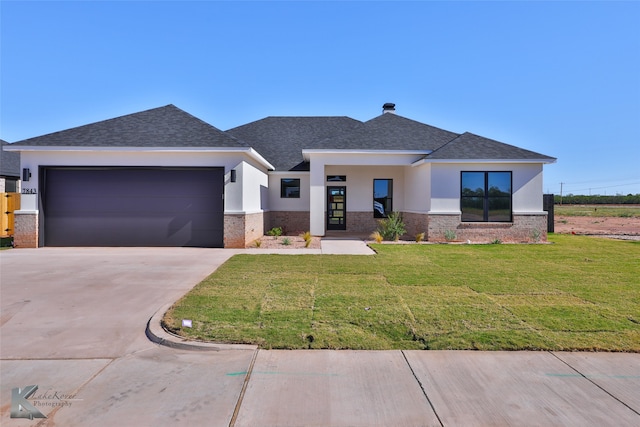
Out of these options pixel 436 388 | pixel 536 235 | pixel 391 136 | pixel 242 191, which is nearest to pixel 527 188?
pixel 536 235

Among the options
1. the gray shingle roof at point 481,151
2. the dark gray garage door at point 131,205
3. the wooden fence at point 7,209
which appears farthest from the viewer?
the gray shingle roof at point 481,151

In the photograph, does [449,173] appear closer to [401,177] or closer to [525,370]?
[401,177]

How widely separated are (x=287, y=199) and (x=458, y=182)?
378 inches

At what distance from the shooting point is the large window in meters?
15.8

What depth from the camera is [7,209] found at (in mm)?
14320

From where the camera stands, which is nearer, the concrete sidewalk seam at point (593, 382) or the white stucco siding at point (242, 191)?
the concrete sidewalk seam at point (593, 382)

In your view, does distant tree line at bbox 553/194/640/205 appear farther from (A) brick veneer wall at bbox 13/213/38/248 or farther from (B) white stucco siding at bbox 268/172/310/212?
(A) brick veneer wall at bbox 13/213/38/248

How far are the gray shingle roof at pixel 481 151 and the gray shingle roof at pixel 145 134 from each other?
8.85 m

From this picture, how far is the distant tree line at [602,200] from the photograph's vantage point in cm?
6819

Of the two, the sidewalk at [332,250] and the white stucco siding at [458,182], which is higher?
the white stucco siding at [458,182]

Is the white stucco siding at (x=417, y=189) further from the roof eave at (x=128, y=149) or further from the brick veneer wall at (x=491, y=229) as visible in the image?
the roof eave at (x=128, y=149)

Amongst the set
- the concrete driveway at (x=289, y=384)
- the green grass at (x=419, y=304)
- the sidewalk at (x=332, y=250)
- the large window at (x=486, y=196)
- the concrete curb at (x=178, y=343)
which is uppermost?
the large window at (x=486, y=196)

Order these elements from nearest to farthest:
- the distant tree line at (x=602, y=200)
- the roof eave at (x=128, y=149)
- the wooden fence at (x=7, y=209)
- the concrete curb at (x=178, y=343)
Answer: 1. the concrete curb at (x=178, y=343)
2. the roof eave at (x=128, y=149)
3. the wooden fence at (x=7, y=209)
4. the distant tree line at (x=602, y=200)

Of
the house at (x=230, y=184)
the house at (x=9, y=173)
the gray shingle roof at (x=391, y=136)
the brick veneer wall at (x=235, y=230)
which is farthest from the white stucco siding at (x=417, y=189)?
the house at (x=9, y=173)
